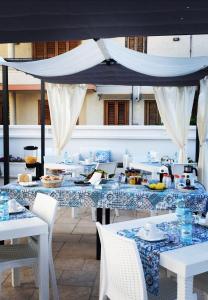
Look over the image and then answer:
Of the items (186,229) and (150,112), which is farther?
(150,112)

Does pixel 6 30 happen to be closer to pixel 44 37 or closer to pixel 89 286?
pixel 44 37

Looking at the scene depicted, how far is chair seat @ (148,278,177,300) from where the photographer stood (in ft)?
7.66

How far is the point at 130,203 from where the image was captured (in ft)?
13.0

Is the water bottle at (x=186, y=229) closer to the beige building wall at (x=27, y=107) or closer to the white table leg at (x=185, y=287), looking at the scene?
the white table leg at (x=185, y=287)

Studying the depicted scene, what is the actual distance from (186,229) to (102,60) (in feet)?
8.87

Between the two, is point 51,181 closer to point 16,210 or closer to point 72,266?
point 72,266

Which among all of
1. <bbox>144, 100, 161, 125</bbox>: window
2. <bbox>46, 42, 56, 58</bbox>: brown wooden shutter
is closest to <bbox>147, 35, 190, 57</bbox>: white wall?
<bbox>144, 100, 161, 125</bbox>: window

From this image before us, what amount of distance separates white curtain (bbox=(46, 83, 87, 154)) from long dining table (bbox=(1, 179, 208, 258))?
3.09m

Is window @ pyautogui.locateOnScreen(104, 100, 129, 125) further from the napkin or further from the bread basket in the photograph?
the bread basket

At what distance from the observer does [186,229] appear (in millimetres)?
2600

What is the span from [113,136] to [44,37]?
5.97m

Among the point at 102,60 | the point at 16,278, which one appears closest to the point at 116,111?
the point at 102,60

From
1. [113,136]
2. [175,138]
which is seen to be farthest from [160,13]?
[113,136]

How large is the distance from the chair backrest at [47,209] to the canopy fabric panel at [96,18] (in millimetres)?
1451
